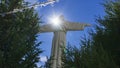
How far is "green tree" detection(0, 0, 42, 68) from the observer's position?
11461 millimetres

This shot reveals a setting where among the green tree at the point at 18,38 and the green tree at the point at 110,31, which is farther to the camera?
A: the green tree at the point at 18,38

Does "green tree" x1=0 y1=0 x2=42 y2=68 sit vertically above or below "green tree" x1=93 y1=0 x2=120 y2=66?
above

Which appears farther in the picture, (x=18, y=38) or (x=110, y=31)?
(x=18, y=38)

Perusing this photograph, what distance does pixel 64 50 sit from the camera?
905cm

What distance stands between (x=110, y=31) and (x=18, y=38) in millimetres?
4912

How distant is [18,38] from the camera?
11.7 m

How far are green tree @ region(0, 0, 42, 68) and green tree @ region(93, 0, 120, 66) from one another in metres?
4.13

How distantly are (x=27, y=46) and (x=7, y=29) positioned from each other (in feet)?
3.82

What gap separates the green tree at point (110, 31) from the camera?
7.45 m

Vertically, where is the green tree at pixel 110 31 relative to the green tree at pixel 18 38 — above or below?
below

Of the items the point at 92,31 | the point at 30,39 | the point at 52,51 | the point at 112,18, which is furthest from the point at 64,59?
the point at 52,51

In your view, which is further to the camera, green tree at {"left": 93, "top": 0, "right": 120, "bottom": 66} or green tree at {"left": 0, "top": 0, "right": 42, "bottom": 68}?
green tree at {"left": 0, "top": 0, "right": 42, "bottom": 68}

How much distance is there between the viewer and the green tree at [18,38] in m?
11.5

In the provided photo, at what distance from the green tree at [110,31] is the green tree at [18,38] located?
4.13 m
